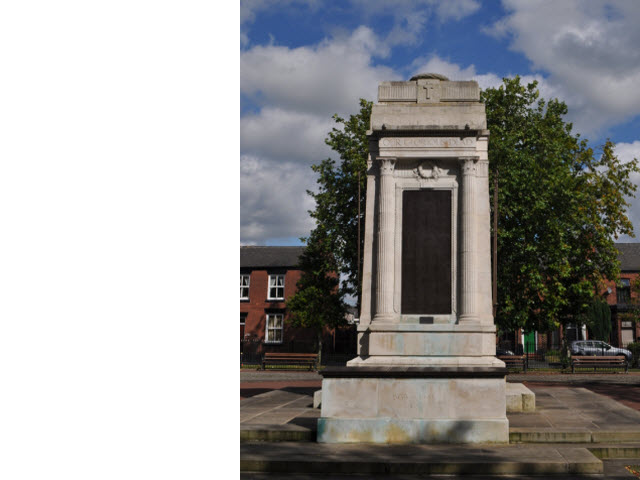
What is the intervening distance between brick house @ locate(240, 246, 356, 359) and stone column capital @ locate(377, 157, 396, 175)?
32.1 m

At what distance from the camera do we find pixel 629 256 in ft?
197

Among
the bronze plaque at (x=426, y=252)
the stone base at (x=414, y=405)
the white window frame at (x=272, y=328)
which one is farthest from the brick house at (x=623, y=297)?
the stone base at (x=414, y=405)

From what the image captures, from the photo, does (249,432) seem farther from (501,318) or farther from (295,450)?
(501,318)

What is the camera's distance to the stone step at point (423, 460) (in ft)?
25.2

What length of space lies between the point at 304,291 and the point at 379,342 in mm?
26299

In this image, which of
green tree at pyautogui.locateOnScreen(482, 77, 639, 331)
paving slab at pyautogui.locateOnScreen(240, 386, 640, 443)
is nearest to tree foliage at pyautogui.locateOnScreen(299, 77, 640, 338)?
green tree at pyautogui.locateOnScreen(482, 77, 639, 331)

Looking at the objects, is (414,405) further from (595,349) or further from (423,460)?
(595,349)

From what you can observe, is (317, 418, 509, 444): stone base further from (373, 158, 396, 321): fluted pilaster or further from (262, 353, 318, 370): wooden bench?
(262, 353, 318, 370): wooden bench

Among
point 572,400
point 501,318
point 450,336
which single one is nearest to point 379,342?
point 450,336

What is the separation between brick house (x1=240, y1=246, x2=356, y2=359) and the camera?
1730 inches

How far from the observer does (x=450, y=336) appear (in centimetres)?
1077

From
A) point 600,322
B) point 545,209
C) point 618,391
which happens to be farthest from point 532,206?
point 600,322

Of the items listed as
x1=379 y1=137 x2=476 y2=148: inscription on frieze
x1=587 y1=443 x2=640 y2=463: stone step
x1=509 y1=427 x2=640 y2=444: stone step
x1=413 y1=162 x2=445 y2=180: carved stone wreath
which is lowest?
x1=587 y1=443 x2=640 y2=463: stone step

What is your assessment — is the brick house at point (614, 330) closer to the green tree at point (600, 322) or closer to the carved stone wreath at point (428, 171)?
the green tree at point (600, 322)
